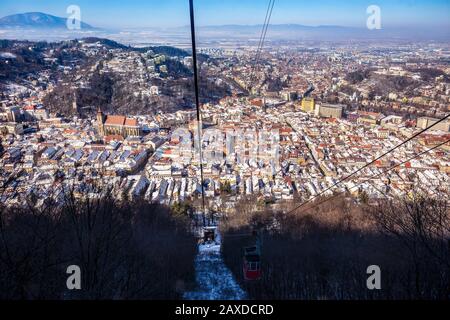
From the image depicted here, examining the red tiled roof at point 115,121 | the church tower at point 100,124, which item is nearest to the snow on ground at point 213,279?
the red tiled roof at point 115,121

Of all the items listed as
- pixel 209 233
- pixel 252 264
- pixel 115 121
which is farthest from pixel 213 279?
pixel 115 121

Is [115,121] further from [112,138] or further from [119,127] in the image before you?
[112,138]

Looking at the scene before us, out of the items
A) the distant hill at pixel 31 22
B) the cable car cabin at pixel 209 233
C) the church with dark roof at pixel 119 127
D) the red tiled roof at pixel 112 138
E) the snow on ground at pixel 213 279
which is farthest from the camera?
the distant hill at pixel 31 22

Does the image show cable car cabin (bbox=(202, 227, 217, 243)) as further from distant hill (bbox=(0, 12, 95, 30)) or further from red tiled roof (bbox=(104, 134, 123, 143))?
distant hill (bbox=(0, 12, 95, 30))

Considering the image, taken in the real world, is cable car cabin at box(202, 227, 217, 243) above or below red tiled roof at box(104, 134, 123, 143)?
below

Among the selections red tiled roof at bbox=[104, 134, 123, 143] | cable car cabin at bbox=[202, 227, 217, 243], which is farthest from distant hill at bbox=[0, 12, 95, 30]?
cable car cabin at bbox=[202, 227, 217, 243]

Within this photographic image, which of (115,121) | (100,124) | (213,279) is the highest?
(115,121)

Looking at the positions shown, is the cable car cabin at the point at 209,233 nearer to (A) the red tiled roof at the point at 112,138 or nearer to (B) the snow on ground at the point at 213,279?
(B) the snow on ground at the point at 213,279

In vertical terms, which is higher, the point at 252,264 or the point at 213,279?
the point at 252,264

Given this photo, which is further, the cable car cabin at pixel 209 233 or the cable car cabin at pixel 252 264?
the cable car cabin at pixel 209 233
